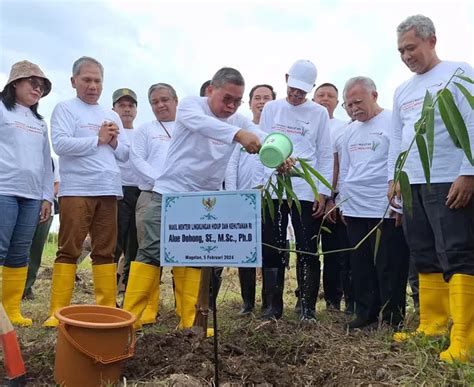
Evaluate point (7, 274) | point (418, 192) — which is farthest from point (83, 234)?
point (418, 192)

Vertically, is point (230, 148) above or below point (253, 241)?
above

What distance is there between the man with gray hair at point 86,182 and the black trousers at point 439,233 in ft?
7.48

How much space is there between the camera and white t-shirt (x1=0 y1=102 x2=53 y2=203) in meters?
3.97

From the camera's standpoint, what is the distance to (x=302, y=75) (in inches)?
166

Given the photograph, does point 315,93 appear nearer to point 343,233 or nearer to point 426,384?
point 343,233

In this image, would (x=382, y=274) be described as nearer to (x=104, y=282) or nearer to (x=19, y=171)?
(x=104, y=282)

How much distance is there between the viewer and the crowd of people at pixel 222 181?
3.32 meters

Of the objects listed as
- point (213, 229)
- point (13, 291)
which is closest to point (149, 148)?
point (13, 291)

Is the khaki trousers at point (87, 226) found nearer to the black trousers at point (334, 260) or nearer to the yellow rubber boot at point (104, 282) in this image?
the yellow rubber boot at point (104, 282)

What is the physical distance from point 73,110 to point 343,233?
8.48 ft

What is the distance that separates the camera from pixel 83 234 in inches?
162

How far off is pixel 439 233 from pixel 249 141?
1221 millimetres

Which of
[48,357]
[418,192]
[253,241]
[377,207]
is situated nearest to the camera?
[253,241]

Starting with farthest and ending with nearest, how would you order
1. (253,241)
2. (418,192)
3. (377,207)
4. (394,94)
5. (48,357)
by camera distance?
(377,207) < (394,94) < (418,192) < (48,357) < (253,241)
